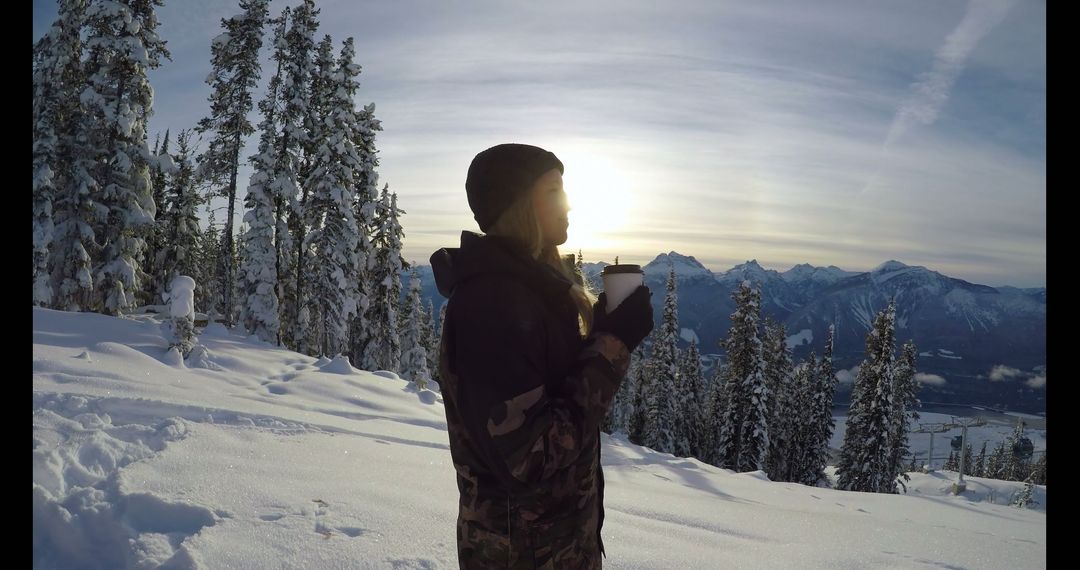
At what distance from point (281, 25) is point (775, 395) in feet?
127

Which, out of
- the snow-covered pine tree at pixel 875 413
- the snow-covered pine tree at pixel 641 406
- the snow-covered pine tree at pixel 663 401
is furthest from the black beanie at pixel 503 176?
the snow-covered pine tree at pixel 641 406

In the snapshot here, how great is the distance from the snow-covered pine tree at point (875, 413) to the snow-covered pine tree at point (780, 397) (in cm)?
664

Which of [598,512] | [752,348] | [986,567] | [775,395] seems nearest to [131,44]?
[598,512]

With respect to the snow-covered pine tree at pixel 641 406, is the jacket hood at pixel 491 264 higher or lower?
higher

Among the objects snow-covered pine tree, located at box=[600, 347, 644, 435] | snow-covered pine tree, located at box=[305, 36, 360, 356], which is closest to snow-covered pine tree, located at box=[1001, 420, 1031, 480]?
snow-covered pine tree, located at box=[600, 347, 644, 435]

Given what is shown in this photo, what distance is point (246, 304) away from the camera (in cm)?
2425

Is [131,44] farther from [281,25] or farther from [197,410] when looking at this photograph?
[197,410]

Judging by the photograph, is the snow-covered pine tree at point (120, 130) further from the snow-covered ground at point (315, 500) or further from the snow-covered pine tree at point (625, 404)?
the snow-covered pine tree at point (625, 404)

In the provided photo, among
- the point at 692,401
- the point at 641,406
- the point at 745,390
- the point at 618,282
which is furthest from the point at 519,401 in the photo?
the point at 692,401

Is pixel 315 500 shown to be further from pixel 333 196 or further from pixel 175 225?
pixel 175 225

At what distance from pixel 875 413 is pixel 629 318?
37.2 meters

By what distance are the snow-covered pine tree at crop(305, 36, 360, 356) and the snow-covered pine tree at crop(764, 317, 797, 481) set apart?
28.6 metres

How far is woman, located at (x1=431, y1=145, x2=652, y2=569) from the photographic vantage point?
1.95 meters

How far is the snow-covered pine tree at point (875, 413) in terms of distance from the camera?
31953mm
